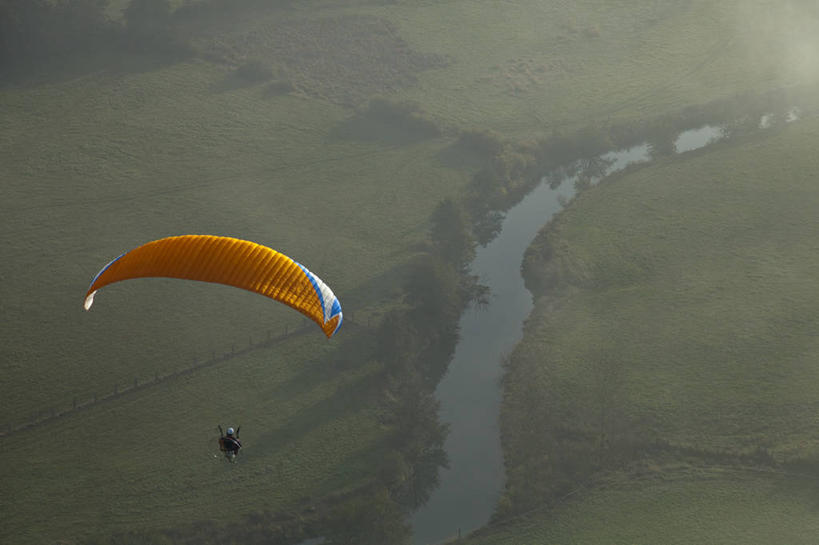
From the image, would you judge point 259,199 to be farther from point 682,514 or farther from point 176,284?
point 682,514

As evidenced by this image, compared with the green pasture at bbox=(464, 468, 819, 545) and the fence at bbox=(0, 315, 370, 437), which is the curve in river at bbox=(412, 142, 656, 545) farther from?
the fence at bbox=(0, 315, 370, 437)

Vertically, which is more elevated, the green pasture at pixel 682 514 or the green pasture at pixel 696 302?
the green pasture at pixel 696 302

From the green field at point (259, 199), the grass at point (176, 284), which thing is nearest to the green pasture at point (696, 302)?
the green field at point (259, 199)

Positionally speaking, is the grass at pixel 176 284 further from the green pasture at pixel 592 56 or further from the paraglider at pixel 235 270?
the paraglider at pixel 235 270

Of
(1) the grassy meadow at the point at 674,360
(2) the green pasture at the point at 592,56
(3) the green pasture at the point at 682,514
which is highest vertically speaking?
(2) the green pasture at the point at 592,56

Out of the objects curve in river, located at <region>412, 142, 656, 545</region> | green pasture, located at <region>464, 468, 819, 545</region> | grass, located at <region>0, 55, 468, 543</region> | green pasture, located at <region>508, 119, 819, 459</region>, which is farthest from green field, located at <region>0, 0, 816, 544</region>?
curve in river, located at <region>412, 142, 656, 545</region>

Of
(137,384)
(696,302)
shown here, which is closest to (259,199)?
(137,384)
